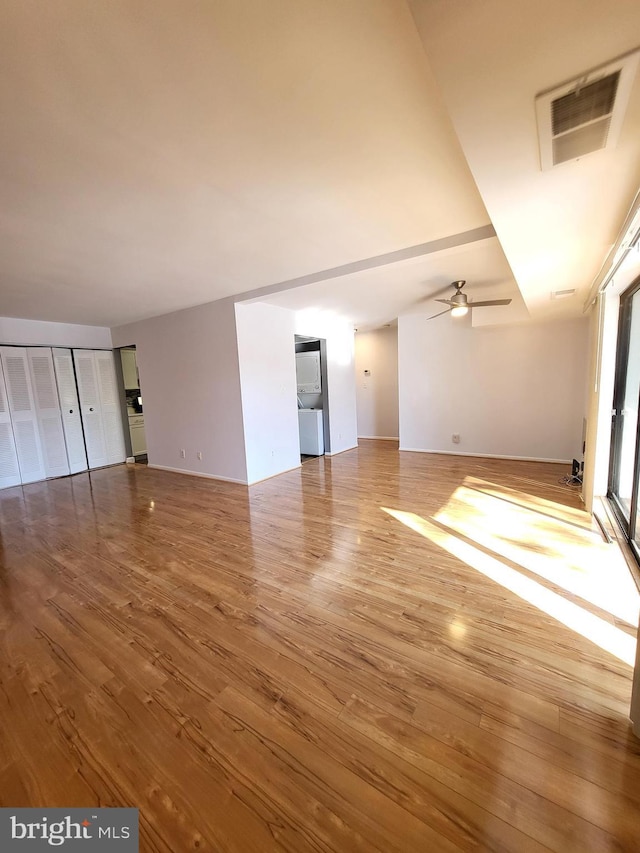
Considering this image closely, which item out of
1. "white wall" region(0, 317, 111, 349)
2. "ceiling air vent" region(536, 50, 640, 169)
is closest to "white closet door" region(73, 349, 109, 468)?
"white wall" region(0, 317, 111, 349)

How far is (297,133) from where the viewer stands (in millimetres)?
1611

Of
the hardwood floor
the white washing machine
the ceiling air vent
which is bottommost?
the hardwood floor

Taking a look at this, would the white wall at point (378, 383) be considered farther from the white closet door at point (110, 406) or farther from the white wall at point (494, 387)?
the white closet door at point (110, 406)

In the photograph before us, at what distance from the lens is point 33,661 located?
1771 millimetres

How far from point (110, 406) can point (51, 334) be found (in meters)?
1.53

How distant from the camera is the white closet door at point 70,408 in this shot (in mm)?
5820

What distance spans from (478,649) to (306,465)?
14.0 feet

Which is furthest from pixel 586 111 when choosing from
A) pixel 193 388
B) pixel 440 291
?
pixel 193 388

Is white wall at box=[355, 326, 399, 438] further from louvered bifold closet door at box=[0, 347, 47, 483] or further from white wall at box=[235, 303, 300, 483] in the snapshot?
louvered bifold closet door at box=[0, 347, 47, 483]

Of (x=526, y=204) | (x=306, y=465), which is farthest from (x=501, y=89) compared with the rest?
(x=306, y=465)

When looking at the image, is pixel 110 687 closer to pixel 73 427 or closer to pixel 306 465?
pixel 306 465

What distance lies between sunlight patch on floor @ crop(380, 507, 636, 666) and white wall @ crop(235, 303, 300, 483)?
2635 mm

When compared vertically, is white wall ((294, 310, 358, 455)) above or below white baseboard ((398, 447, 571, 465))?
above

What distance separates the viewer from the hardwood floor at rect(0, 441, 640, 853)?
1075mm
